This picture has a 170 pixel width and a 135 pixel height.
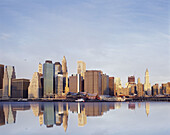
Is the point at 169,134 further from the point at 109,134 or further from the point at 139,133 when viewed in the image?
the point at 109,134

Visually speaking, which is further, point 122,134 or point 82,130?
point 82,130

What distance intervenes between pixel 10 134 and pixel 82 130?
55.8ft

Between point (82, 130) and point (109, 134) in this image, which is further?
point (82, 130)

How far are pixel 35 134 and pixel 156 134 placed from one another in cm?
2695

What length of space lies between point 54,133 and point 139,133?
1917 centimetres

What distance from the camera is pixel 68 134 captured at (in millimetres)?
54969

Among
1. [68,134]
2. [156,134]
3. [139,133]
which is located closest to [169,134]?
[156,134]

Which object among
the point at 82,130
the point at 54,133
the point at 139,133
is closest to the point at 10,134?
the point at 54,133

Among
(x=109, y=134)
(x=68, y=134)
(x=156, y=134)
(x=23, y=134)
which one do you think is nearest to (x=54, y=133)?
(x=68, y=134)

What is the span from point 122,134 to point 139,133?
475 centimetres

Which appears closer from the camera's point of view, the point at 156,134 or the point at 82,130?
the point at 156,134

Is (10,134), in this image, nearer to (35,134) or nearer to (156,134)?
(35,134)

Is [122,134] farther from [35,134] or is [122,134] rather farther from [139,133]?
[35,134]

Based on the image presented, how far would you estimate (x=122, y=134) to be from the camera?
54844 mm
